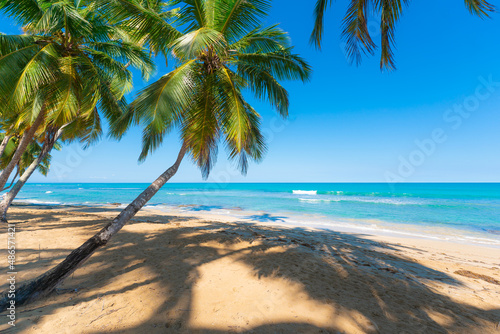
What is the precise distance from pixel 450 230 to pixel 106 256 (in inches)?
632

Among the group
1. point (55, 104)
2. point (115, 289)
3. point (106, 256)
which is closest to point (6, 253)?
point (106, 256)

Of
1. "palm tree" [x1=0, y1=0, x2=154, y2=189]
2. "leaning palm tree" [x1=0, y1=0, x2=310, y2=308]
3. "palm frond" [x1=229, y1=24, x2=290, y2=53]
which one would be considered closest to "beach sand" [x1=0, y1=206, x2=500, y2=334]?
"leaning palm tree" [x1=0, y1=0, x2=310, y2=308]

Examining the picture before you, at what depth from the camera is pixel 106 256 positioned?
4199mm

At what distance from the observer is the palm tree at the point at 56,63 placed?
4590mm

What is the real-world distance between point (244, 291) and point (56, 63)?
267 inches

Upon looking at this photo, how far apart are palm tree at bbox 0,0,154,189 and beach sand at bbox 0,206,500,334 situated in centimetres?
326

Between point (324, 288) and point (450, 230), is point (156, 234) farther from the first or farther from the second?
point (450, 230)

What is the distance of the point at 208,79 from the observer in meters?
4.54

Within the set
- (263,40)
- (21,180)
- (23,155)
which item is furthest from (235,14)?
(23,155)

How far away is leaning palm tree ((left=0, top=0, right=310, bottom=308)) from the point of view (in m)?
3.62

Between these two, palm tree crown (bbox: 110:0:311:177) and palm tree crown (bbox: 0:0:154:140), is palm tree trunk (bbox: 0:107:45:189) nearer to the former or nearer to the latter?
palm tree crown (bbox: 0:0:154:140)

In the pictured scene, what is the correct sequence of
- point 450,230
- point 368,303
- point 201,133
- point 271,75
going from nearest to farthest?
point 368,303
point 201,133
point 271,75
point 450,230

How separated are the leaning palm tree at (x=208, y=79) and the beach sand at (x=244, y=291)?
1117 mm

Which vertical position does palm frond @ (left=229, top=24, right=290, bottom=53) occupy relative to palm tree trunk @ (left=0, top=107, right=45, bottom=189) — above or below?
above
